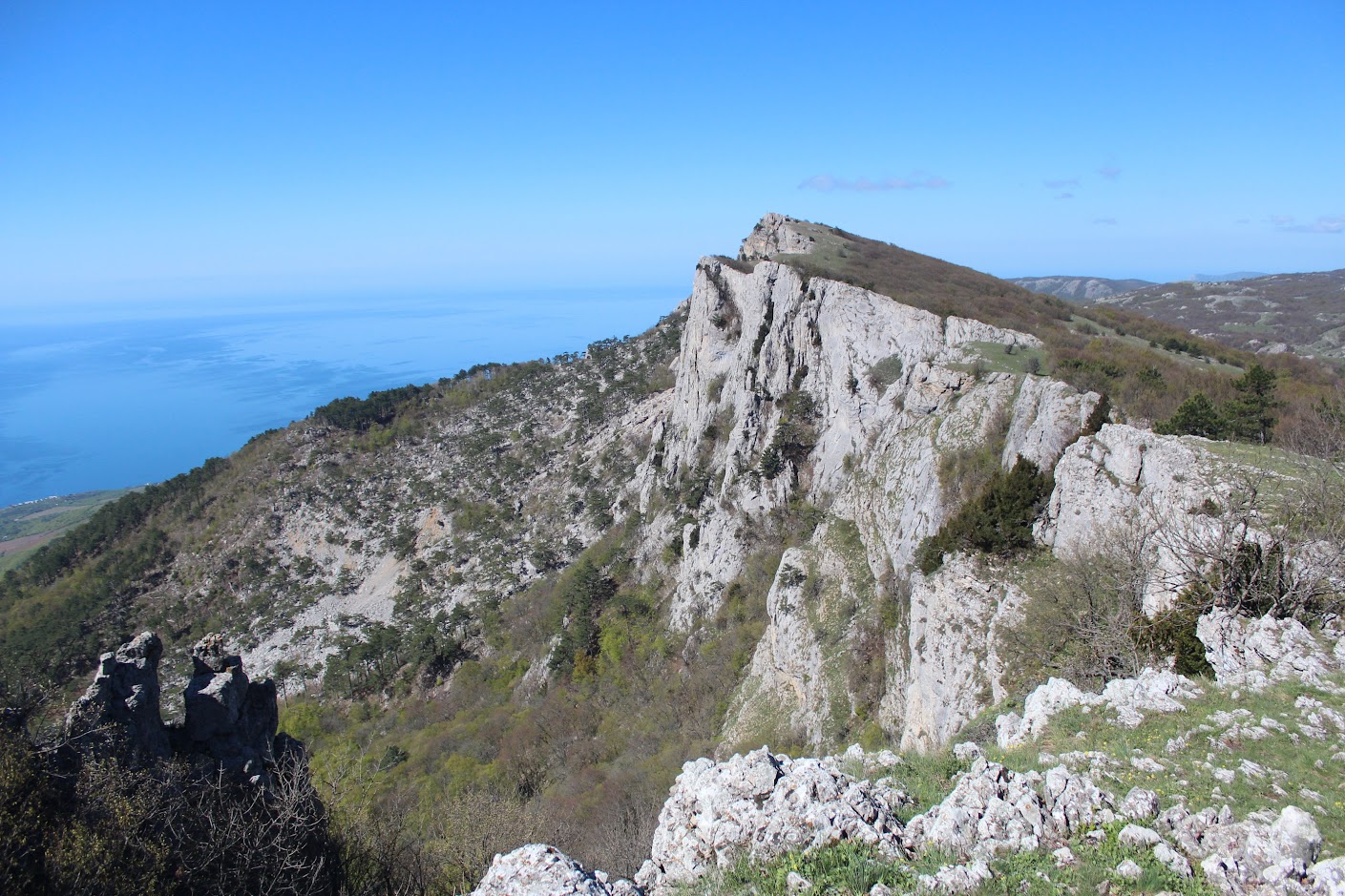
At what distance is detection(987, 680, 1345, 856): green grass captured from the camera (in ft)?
22.7

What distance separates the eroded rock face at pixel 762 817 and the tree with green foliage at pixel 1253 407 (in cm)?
1808

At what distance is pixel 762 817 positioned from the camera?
862 cm

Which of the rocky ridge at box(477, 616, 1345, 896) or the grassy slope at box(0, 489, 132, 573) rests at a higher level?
the rocky ridge at box(477, 616, 1345, 896)

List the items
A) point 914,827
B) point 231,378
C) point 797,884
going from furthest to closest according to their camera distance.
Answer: point 231,378 → point 914,827 → point 797,884

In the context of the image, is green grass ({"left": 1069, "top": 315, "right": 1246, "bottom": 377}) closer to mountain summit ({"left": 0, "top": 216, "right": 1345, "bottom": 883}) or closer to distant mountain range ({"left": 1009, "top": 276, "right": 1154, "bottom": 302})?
mountain summit ({"left": 0, "top": 216, "right": 1345, "bottom": 883})

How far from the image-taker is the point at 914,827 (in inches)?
310

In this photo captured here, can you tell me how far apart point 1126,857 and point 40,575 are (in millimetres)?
86106

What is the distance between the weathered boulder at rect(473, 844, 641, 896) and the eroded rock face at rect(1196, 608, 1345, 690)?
9475mm

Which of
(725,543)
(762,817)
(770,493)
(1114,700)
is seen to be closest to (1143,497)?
(1114,700)

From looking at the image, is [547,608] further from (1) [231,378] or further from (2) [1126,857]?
(1) [231,378]

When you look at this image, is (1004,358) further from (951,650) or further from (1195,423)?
(951,650)

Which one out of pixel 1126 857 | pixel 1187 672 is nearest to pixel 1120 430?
pixel 1187 672

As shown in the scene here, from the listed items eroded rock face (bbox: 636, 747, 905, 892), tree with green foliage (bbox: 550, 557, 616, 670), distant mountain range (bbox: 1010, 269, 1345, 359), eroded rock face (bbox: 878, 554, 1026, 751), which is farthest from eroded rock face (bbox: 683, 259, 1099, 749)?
distant mountain range (bbox: 1010, 269, 1345, 359)

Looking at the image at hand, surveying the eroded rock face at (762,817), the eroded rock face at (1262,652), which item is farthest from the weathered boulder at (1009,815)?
the eroded rock face at (1262,652)
